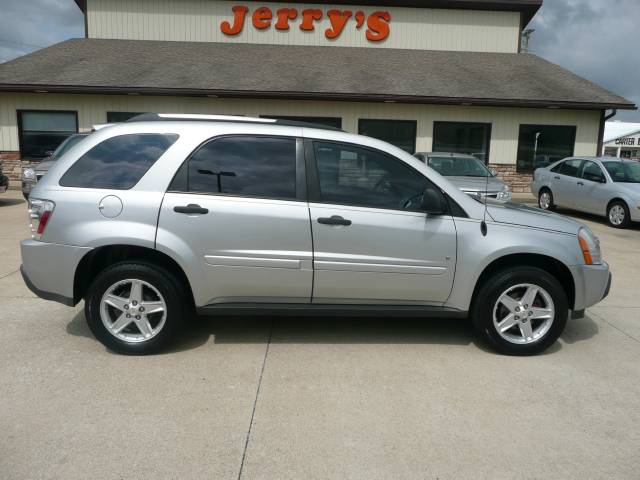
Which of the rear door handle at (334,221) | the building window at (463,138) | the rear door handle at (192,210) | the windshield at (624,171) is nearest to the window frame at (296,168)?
the rear door handle at (192,210)

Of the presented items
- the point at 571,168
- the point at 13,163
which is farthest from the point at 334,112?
the point at 13,163

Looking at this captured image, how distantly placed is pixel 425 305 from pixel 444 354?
1.44 feet

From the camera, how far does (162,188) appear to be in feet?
12.9

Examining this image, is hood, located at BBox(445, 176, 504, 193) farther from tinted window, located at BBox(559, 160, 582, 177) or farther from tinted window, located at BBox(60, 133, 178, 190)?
tinted window, located at BBox(60, 133, 178, 190)

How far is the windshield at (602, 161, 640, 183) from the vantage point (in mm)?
11703

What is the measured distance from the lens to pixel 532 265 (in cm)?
436

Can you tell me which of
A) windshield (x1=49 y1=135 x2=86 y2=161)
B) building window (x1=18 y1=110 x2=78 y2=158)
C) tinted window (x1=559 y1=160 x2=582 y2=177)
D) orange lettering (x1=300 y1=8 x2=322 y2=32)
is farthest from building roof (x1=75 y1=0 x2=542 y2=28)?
windshield (x1=49 y1=135 x2=86 y2=161)

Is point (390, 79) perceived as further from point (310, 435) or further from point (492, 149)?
point (310, 435)

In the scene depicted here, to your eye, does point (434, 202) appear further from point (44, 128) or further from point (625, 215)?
point (44, 128)

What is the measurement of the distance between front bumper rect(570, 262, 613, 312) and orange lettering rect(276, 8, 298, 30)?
1806 centimetres

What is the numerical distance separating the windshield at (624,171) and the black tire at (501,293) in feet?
29.7

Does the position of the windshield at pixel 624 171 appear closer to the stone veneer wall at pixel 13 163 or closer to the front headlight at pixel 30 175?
the front headlight at pixel 30 175

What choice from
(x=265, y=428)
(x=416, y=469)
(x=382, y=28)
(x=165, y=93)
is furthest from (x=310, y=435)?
(x=382, y=28)

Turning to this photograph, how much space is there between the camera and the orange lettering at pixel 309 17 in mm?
19791
